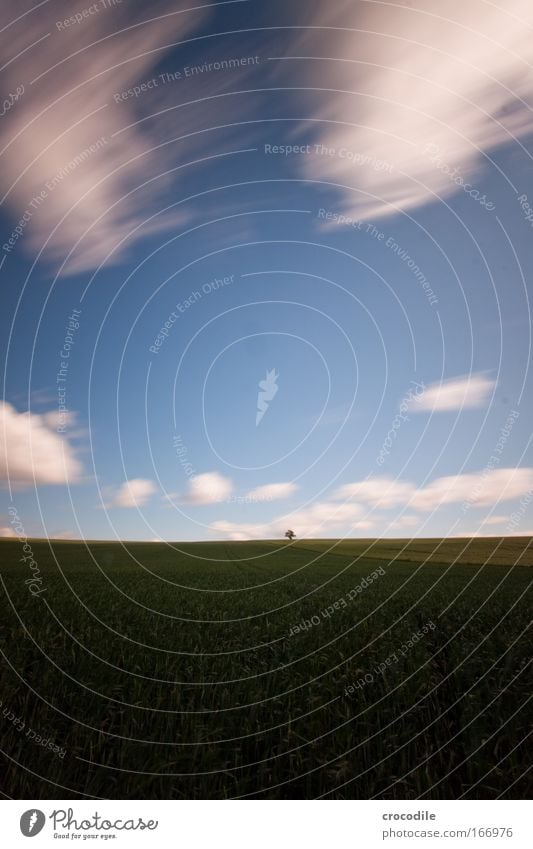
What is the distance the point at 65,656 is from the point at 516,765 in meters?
10.1

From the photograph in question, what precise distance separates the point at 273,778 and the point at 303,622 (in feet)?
36.0

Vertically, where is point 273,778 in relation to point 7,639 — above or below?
below

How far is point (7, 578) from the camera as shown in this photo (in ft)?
112

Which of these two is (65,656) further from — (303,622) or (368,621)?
(368,621)

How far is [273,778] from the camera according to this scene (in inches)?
275

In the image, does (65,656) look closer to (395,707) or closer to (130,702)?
(130,702)

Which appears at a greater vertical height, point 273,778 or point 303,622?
point 303,622

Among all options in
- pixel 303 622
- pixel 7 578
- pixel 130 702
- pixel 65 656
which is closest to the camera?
pixel 130 702

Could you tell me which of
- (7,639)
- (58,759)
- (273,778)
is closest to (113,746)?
(58,759)
